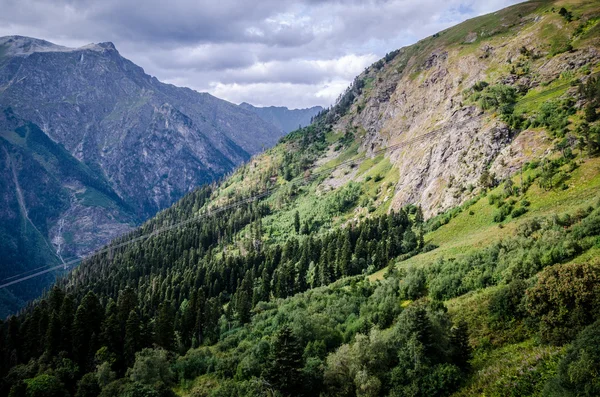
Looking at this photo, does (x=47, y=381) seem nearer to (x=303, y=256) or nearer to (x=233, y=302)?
(x=233, y=302)

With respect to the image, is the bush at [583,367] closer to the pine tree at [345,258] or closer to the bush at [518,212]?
the bush at [518,212]

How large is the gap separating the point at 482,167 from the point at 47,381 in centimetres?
11622

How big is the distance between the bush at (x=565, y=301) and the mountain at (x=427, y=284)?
147mm

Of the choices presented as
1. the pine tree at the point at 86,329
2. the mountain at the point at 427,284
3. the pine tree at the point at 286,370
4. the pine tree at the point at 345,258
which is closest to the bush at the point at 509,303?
the mountain at the point at 427,284

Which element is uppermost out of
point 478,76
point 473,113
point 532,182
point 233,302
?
point 478,76

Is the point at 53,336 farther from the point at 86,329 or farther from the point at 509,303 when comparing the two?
the point at 509,303

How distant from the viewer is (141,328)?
265ft

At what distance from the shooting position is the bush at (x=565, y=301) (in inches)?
1421

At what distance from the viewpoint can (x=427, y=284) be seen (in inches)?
2527

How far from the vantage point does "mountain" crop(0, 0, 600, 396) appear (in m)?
39.4

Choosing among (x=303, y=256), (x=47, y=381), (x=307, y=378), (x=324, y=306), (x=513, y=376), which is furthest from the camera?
(x=303, y=256)

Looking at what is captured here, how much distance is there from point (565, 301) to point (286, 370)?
3094 cm

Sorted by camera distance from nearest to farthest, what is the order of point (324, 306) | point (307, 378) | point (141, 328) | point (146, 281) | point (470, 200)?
point (307, 378)
point (324, 306)
point (141, 328)
point (470, 200)
point (146, 281)

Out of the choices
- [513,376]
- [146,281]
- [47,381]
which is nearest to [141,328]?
[47,381]
